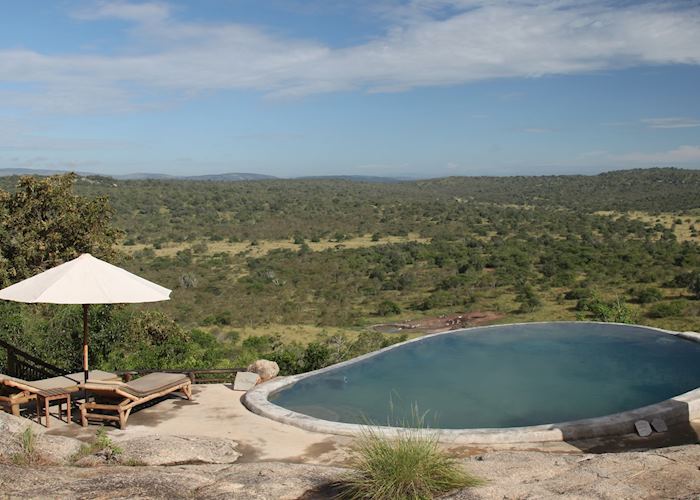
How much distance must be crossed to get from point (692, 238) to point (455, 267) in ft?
57.5

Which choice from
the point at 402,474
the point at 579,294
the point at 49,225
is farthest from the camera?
the point at 579,294

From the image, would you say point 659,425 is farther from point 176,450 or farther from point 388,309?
point 388,309

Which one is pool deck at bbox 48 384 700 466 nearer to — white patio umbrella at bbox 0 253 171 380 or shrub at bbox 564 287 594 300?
white patio umbrella at bbox 0 253 171 380

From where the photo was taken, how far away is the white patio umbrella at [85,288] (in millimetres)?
7609

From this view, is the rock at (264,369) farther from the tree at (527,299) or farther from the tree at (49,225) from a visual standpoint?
the tree at (527,299)

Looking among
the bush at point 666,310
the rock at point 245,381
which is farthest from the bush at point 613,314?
the rock at point 245,381

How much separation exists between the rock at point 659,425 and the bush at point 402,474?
3.58m

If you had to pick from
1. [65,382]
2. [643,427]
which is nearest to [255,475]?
[65,382]

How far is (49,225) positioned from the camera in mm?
16266

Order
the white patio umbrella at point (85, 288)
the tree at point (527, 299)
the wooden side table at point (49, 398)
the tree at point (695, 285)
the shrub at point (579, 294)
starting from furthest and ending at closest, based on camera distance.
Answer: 1. the shrub at point (579, 294)
2. the tree at point (695, 285)
3. the tree at point (527, 299)
4. the white patio umbrella at point (85, 288)
5. the wooden side table at point (49, 398)

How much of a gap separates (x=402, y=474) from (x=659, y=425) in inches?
170

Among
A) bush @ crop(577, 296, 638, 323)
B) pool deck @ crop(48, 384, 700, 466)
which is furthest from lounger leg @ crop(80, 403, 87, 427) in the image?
bush @ crop(577, 296, 638, 323)

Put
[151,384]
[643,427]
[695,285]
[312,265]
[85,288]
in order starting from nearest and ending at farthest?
1. [643,427]
2. [85,288]
3. [151,384]
4. [695,285]
5. [312,265]

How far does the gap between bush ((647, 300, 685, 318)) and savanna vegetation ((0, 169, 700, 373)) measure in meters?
0.06
